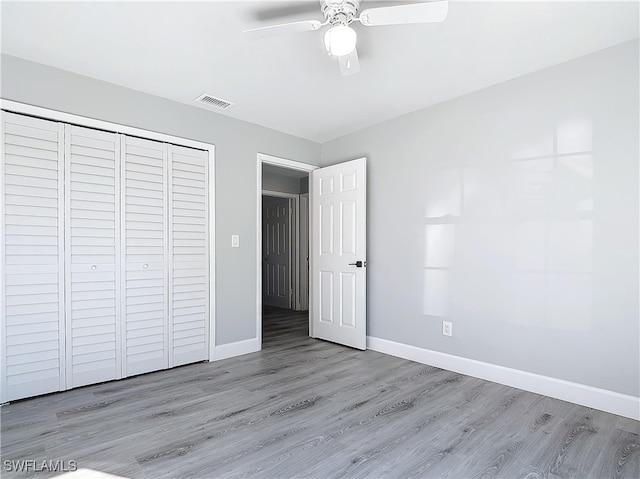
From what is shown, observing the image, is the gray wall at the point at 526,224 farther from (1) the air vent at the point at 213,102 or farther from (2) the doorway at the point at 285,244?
(2) the doorway at the point at 285,244

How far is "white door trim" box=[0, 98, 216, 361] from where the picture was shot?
255cm

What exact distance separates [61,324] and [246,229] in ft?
5.81

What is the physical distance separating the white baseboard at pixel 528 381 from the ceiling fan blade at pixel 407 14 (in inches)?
100

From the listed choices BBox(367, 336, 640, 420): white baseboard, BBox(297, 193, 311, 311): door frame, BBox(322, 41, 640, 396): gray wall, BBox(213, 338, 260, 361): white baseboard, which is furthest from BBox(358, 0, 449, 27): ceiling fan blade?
BBox(297, 193, 311, 311): door frame

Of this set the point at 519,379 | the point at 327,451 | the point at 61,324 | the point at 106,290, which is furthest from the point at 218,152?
the point at 519,379

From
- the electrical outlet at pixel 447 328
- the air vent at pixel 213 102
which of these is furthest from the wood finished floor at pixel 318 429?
the air vent at pixel 213 102

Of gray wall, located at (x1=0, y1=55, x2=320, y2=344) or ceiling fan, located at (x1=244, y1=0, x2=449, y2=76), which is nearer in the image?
ceiling fan, located at (x1=244, y1=0, x2=449, y2=76)

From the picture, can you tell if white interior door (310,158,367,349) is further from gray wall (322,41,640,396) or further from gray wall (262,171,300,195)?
gray wall (262,171,300,195)

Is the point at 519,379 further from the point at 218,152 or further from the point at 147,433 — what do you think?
the point at 218,152

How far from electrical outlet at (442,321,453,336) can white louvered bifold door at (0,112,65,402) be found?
3.12m

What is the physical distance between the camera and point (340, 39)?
1896mm

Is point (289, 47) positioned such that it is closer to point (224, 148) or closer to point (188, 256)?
point (224, 148)

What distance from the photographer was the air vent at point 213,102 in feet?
10.4

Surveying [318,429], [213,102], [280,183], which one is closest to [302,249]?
[280,183]
